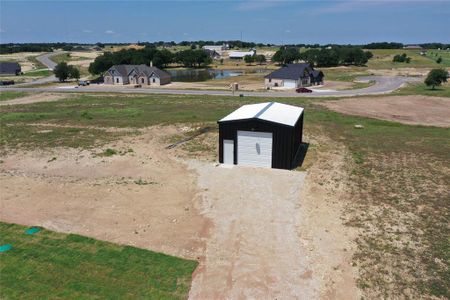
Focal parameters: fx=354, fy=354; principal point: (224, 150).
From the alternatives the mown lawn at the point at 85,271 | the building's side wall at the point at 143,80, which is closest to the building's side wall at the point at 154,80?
the building's side wall at the point at 143,80

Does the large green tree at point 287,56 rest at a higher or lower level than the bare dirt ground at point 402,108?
higher

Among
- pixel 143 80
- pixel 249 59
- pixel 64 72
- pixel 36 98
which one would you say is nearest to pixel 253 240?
pixel 36 98

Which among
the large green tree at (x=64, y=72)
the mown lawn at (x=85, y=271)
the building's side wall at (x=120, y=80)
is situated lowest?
the mown lawn at (x=85, y=271)

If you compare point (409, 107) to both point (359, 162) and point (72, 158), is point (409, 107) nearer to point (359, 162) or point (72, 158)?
point (359, 162)

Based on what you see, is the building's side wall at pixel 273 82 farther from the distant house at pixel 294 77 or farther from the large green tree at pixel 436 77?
the large green tree at pixel 436 77

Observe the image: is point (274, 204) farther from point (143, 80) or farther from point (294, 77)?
point (143, 80)

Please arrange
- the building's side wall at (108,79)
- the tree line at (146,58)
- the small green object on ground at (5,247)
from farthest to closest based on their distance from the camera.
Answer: the tree line at (146,58) < the building's side wall at (108,79) < the small green object on ground at (5,247)

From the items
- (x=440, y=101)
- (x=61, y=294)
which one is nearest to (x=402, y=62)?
(x=440, y=101)
